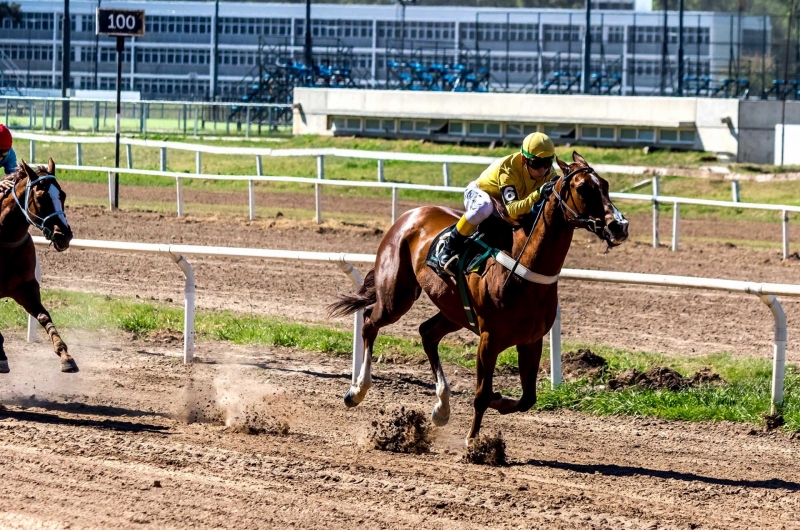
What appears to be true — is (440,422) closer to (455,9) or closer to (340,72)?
(340,72)

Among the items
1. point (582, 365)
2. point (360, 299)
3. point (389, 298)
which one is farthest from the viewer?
point (582, 365)

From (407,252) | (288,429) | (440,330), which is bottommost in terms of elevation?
(288,429)

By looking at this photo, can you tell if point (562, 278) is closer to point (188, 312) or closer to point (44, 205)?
point (188, 312)

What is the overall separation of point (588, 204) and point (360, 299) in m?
Answer: 2.39

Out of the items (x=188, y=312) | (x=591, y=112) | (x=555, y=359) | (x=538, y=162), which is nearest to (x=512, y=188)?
(x=538, y=162)

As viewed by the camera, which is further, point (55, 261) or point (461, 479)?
point (55, 261)

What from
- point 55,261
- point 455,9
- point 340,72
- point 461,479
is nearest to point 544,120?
point 340,72

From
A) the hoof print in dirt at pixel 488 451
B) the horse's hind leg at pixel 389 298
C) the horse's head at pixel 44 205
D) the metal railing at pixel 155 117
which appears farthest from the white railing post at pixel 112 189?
the metal railing at pixel 155 117

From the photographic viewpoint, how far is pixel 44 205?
25.8ft

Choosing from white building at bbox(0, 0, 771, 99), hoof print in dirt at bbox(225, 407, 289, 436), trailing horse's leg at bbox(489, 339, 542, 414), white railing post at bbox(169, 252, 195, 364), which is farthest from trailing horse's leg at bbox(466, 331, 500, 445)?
white building at bbox(0, 0, 771, 99)

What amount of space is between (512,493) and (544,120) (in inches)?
954

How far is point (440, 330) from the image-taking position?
7734 mm

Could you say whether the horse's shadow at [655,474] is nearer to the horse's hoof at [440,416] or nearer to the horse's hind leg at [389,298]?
the horse's hoof at [440,416]

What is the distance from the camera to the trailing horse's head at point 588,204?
603cm
